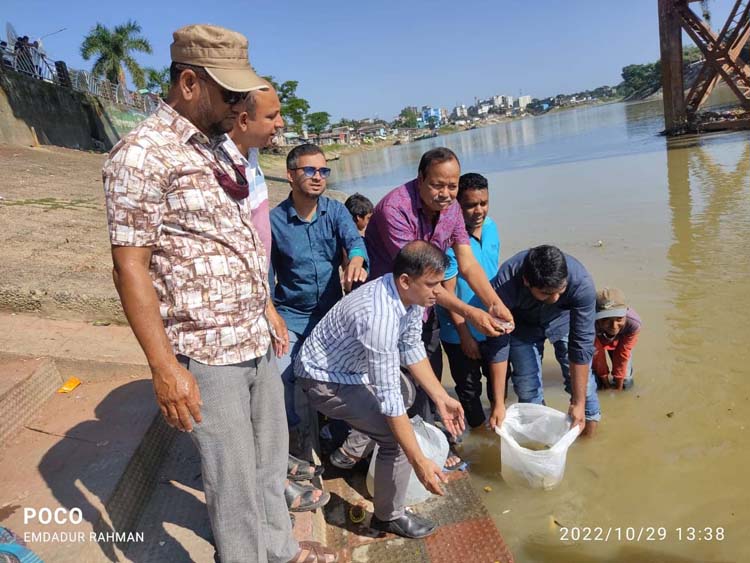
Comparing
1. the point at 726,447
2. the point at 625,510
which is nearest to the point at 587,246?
the point at 726,447

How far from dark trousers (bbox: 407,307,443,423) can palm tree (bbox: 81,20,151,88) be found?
32498 mm

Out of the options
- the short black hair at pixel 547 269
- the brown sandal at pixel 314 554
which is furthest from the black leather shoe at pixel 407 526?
the short black hair at pixel 547 269

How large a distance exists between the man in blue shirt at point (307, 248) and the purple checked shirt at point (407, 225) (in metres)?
0.14

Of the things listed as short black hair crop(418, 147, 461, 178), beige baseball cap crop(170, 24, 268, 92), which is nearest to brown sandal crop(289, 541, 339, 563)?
beige baseball cap crop(170, 24, 268, 92)

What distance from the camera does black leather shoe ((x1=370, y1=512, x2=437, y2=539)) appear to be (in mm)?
2260

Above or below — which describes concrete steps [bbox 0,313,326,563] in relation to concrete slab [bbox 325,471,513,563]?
above

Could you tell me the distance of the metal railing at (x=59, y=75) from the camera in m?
13.1

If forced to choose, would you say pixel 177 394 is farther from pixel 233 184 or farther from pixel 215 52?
pixel 215 52

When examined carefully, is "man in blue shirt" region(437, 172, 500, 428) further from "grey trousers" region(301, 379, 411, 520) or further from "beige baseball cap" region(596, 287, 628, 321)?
"grey trousers" region(301, 379, 411, 520)

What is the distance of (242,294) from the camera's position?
155cm

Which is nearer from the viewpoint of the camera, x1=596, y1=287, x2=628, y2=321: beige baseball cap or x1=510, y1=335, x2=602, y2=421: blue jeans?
x1=510, y1=335, x2=602, y2=421: blue jeans

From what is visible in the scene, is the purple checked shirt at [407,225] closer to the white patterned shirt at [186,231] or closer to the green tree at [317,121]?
the white patterned shirt at [186,231]

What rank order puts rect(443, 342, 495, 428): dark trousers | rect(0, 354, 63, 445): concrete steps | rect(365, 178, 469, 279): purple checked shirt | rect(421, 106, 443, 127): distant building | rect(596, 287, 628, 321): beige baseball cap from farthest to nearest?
rect(421, 106, 443, 127): distant building < rect(596, 287, 628, 321): beige baseball cap < rect(443, 342, 495, 428): dark trousers < rect(365, 178, 469, 279): purple checked shirt < rect(0, 354, 63, 445): concrete steps

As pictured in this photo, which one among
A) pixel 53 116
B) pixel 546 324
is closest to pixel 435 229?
pixel 546 324
